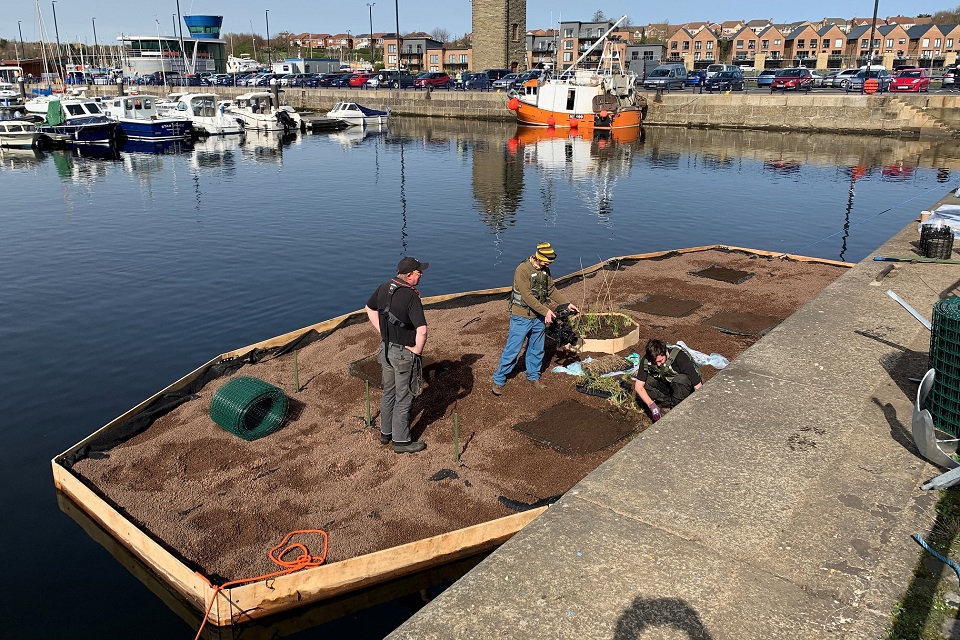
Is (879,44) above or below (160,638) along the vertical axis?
above

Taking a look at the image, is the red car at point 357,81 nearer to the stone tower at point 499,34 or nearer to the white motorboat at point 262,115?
the stone tower at point 499,34

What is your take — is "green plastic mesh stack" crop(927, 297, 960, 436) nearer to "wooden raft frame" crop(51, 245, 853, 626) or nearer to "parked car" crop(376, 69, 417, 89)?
"wooden raft frame" crop(51, 245, 853, 626)

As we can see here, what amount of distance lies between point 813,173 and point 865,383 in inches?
1153

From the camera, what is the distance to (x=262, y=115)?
5278cm

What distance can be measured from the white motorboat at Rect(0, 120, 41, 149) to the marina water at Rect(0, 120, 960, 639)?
314 centimetres

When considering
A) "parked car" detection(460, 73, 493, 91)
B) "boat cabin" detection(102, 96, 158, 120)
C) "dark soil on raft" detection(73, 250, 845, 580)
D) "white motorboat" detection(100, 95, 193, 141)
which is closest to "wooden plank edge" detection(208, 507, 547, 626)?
"dark soil on raft" detection(73, 250, 845, 580)

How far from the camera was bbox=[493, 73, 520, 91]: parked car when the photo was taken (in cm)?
6562

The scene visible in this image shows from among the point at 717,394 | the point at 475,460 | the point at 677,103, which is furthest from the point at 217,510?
the point at 677,103

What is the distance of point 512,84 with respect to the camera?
65750 millimetres

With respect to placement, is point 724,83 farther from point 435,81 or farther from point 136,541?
point 136,541

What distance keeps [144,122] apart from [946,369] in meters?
45.8

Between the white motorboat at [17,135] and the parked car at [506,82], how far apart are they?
3747cm

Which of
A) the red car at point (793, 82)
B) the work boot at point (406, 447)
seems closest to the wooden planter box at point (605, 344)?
the work boot at point (406, 447)

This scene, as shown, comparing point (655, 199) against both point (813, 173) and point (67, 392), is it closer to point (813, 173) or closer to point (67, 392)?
point (813, 173)
